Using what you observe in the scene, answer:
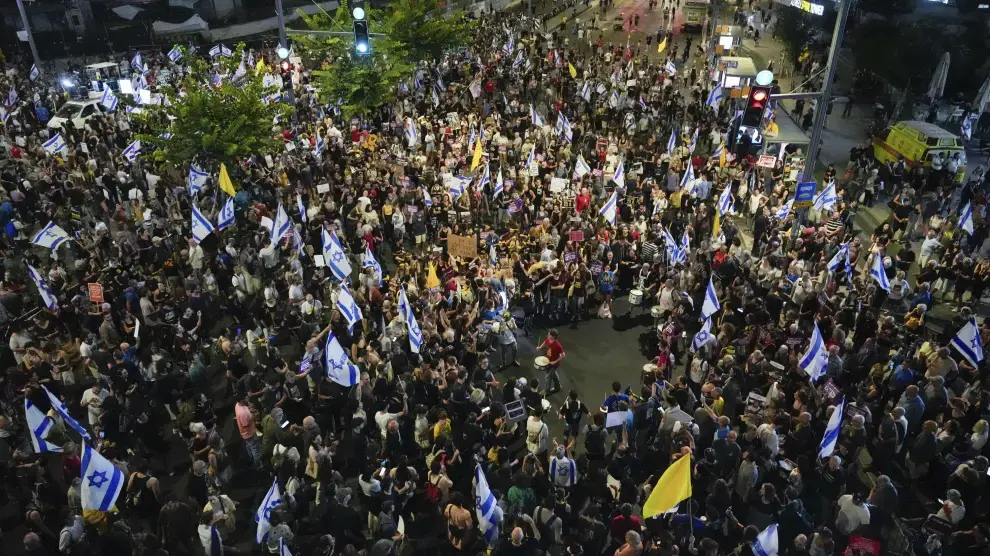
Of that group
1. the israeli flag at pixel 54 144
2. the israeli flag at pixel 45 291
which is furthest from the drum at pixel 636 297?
the israeli flag at pixel 54 144

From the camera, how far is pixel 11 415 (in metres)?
13.2

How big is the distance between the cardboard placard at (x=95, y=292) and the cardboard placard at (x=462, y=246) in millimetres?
7941

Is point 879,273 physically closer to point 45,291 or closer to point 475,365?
point 475,365

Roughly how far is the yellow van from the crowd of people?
1423 millimetres

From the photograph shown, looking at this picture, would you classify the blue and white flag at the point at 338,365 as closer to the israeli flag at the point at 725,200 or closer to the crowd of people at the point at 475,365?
the crowd of people at the point at 475,365

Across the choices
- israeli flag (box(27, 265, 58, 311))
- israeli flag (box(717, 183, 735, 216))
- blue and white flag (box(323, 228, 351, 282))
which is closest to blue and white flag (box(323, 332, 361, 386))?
blue and white flag (box(323, 228, 351, 282))

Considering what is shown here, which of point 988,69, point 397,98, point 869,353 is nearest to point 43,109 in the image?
point 397,98

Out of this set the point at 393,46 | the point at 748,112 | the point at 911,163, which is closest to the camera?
the point at 748,112

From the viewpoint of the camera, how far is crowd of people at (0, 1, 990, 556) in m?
10.4

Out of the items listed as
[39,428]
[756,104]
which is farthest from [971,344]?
[39,428]

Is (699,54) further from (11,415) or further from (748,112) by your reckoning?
(11,415)

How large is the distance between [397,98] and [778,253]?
20.7 m

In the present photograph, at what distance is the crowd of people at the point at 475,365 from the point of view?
410 inches

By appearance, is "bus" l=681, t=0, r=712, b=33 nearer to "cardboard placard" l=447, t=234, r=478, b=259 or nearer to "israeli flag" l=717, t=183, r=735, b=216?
"israeli flag" l=717, t=183, r=735, b=216
